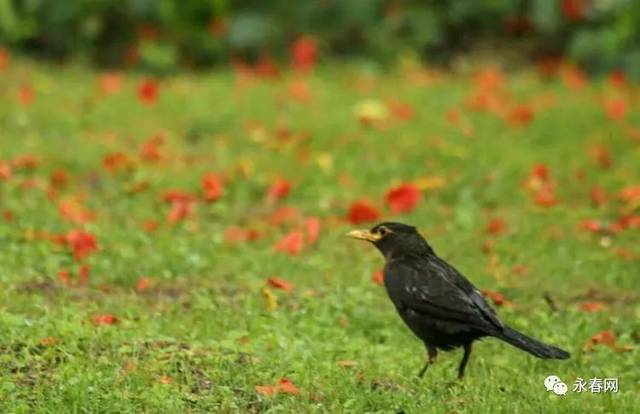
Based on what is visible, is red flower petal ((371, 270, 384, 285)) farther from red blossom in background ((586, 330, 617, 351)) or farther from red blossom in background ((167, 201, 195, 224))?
red blossom in background ((167, 201, 195, 224))

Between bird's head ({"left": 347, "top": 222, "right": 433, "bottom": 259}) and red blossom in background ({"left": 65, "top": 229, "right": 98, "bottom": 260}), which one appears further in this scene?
red blossom in background ({"left": 65, "top": 229, "right": 98, "bottom": 260})

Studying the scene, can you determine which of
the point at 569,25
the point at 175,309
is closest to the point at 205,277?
the point at 175,309

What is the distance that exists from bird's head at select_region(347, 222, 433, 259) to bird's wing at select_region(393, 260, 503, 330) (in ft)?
0.60

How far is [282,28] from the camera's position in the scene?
48.9ft

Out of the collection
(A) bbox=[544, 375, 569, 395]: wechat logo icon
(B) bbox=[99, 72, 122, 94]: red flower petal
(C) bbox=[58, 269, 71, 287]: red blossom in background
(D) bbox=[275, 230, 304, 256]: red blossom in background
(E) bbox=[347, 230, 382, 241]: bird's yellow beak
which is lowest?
(B) bbox=[99, 72, 122, 94]: red flower petal

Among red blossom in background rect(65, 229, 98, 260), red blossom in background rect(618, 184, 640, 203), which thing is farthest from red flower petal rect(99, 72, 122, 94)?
red blossom in background rect(618, 184, 640, 203)

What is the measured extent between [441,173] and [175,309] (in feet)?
12.6

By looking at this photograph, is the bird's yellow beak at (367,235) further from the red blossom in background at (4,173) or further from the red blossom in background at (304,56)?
the red blossom in background at (304,56)

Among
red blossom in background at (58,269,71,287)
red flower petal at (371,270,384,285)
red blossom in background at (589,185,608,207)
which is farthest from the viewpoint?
red blossom in background at (589,185,608,207)

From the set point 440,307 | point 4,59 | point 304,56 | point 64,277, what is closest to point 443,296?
point 440,307

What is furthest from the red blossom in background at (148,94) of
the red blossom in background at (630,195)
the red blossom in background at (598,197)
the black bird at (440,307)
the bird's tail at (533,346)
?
the bird's tail at (533,346)

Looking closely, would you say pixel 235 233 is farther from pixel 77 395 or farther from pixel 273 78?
pixel 273 78

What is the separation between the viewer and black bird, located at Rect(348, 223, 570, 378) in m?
6.50

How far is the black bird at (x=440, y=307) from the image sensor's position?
21.3 ft
